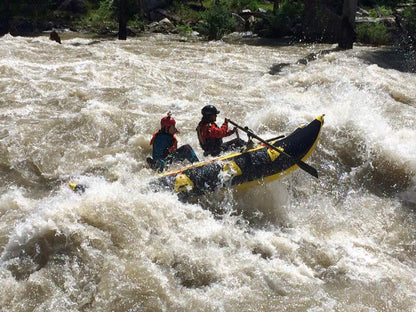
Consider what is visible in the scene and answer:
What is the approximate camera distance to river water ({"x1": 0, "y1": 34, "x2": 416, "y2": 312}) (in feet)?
12.7

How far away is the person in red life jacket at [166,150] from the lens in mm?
5684

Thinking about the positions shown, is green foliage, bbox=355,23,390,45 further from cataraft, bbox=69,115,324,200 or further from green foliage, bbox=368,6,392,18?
cataraft, bbox=69,115,324,200

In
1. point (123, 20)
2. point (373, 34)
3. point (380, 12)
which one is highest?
point (380, 12)

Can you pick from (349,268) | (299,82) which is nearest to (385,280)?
(349,268)

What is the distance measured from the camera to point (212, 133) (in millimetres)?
5773

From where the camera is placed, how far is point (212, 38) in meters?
20.0

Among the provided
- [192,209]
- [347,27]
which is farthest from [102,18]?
[192,209]

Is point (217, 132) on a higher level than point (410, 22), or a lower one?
lower

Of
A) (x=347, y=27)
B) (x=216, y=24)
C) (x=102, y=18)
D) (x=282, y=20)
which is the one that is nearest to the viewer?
(x=347, y=27)

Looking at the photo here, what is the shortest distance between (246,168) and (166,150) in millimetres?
1212

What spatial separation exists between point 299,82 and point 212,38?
398 inches

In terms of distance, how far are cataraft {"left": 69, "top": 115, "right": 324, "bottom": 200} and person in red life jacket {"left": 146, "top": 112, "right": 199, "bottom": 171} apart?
565mm

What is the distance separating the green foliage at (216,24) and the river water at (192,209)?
1033 centimetres

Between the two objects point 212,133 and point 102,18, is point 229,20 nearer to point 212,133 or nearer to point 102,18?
point 102,18
